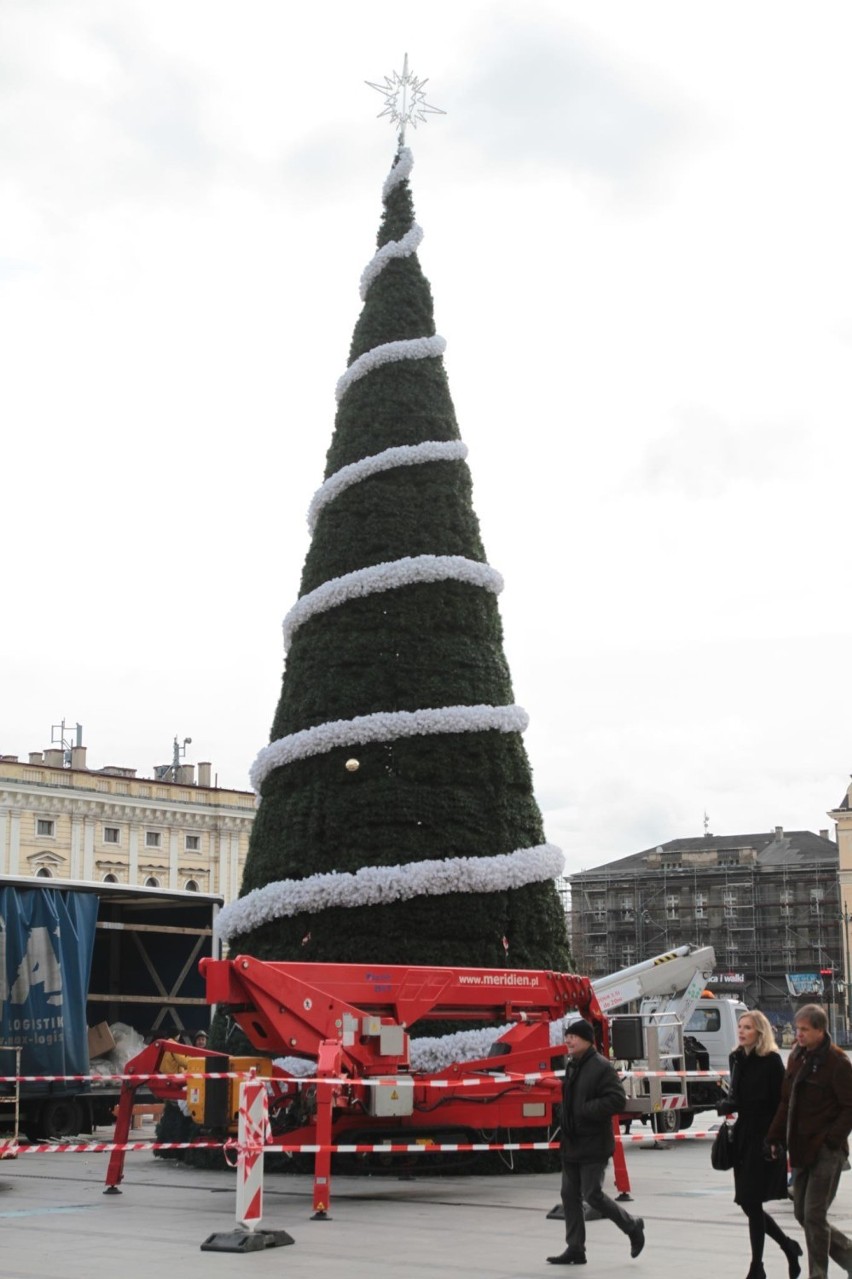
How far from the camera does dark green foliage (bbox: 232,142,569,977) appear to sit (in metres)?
15.9

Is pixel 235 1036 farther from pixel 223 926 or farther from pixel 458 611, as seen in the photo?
pixel 458 611

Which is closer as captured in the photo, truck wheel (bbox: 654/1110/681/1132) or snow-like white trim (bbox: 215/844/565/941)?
snow-like white trim (bbox: 215/844/565/941)

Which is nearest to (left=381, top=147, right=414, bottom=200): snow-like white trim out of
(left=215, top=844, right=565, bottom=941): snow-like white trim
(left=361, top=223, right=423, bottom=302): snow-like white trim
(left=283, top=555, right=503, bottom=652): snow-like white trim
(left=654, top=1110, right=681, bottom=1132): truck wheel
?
(left=361, top=223, right=423, bottom=302): snow-like white trim

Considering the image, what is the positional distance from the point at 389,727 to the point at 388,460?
3241mm

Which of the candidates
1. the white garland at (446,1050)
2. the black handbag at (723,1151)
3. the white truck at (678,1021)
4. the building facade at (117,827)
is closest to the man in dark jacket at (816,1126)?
the black handbag at (723,1151)

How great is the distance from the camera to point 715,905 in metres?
86.6

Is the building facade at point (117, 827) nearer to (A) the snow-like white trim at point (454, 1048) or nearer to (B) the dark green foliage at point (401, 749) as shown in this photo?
(B) the dark green foliage at point (401, 749)

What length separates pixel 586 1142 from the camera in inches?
378

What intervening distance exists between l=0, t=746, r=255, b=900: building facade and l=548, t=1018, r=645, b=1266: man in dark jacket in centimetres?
4312

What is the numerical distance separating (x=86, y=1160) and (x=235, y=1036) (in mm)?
3506

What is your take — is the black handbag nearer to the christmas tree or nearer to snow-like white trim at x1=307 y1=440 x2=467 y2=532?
the christmas tree

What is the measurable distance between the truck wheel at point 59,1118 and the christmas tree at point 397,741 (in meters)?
5.26

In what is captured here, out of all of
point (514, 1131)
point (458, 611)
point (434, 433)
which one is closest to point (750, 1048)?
point (514, 1131)

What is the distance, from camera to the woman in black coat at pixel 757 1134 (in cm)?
862
